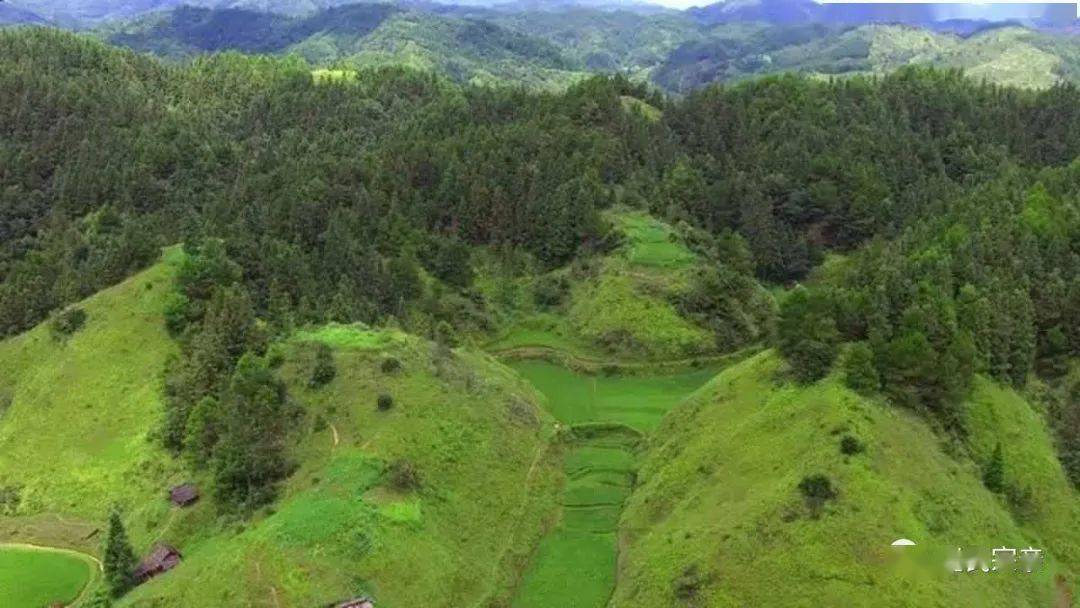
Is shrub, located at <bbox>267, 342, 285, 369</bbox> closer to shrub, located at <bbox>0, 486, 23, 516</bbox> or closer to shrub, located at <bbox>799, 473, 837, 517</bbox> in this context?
shrub, located at <bbox>0, 486, 23, 516</bbox>

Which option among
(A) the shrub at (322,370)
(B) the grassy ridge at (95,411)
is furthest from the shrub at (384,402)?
(B) the grassy ridge at (95,411)

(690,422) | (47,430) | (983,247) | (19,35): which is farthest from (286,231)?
(19,35)

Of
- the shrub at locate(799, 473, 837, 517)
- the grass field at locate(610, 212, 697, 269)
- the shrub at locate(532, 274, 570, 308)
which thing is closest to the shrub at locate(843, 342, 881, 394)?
the shrub at locate(799, 473, 837, 517)

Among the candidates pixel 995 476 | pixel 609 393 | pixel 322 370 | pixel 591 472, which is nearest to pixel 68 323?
pixel 322 370

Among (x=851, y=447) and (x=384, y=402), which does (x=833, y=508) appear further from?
(x=384, y=402)

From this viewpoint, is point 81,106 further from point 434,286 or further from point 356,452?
point 356,452

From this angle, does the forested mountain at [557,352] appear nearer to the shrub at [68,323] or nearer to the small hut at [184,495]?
the shrub at [68,323]
